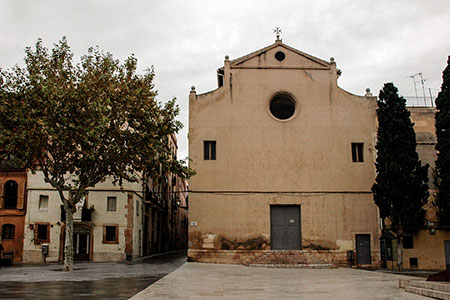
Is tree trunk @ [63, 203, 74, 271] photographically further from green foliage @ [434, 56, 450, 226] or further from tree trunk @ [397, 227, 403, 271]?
green foliage @ [434, 56, 450, 226]

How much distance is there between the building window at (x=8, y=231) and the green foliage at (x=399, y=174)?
23.8m

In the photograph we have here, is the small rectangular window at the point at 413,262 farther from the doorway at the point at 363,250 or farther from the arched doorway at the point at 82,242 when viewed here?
the arched doorway at the point at 82,242

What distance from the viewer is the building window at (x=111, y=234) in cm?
3142

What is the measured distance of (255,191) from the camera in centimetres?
2788

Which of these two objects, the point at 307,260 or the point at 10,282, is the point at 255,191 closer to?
the point at 307,260

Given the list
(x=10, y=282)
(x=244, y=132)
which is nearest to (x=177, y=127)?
(x=244, y=132)

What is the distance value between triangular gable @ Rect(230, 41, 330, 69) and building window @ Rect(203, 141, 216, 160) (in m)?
5.29

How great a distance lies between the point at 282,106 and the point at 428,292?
735 inches

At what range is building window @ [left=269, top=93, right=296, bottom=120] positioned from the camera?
2964 cm

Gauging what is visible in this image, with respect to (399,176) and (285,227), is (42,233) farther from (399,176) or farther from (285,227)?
(399,176)

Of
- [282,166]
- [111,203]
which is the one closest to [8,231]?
[111,203]

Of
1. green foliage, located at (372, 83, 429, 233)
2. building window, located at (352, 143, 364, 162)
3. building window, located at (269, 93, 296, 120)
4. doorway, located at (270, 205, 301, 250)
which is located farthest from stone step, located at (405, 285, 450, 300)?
building window, located at (269, 93, 296, 120)

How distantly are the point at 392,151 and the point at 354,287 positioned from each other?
13.0 metres

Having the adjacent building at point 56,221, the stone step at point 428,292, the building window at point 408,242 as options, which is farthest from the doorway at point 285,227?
the stone step at point 428,292
